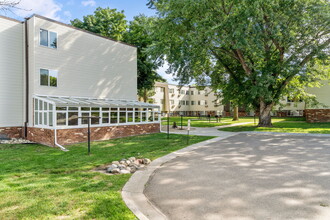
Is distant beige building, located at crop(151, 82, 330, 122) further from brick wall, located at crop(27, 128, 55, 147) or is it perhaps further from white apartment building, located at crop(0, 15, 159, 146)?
brick wall, located at crop(27, 128, 55, 147)

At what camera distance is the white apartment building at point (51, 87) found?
43.0 ft

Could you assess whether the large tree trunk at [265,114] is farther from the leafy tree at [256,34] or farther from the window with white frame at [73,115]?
the window with white frame at [73,115]

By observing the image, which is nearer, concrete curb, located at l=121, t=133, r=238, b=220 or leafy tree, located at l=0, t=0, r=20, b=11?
concrete curb, located at l=121, t=133, r=238, b=220

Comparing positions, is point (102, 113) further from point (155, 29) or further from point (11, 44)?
point (155, 29)

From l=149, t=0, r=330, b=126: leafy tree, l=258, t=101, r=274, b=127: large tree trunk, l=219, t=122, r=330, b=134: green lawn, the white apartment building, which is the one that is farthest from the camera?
l=258, t=101, r=274, b=127: large tree trunk

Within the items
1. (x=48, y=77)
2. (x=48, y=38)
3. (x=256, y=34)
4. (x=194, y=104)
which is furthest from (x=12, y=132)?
(x=194, y=104)

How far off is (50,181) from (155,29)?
15.8 m

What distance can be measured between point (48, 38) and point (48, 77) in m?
2.66

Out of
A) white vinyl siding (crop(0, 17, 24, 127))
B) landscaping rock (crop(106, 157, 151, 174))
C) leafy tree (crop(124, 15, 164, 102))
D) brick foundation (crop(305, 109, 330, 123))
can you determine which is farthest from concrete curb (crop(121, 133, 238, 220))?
brick foundation (crop(305, 109, 330, 123))

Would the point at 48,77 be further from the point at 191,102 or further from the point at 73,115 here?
the point at 191,102

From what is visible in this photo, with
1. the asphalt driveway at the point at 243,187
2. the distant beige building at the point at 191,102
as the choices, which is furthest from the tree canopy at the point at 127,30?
the distant beige building at the point at 191,102

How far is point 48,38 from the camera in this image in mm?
14531

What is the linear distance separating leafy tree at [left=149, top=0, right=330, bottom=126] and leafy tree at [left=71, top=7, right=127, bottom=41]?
7815mm

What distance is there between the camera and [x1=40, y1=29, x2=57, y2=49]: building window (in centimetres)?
1427
